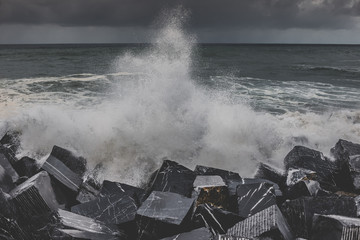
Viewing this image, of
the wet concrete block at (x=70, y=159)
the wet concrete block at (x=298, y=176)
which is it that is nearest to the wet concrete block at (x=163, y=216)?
the wet concrete block at (x=298, y=176)

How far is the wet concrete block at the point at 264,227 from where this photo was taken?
9.08 feet

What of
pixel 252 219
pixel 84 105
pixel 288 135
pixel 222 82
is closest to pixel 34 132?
pixel 84 105

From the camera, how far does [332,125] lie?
323 inches

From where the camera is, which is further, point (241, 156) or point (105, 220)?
point (241, 156)

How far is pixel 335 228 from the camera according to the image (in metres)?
2.68

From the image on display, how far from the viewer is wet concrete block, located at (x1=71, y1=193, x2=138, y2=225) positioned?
135 inches

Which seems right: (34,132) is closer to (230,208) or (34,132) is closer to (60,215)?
(60,215)

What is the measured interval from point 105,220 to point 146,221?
554mm

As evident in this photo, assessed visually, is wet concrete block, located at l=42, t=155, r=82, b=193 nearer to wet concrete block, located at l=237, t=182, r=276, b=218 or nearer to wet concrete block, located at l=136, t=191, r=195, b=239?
wet concrete block, located at l=136, t=191, r=195, b=239

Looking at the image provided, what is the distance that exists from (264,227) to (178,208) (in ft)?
2.70

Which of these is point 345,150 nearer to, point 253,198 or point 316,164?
point 316,164

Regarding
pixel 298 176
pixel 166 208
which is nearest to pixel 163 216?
pixel 166 208

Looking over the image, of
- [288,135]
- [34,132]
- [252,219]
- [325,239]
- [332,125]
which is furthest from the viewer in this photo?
[332,125]

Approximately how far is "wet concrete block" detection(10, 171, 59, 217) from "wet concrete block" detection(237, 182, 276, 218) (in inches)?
79.4
